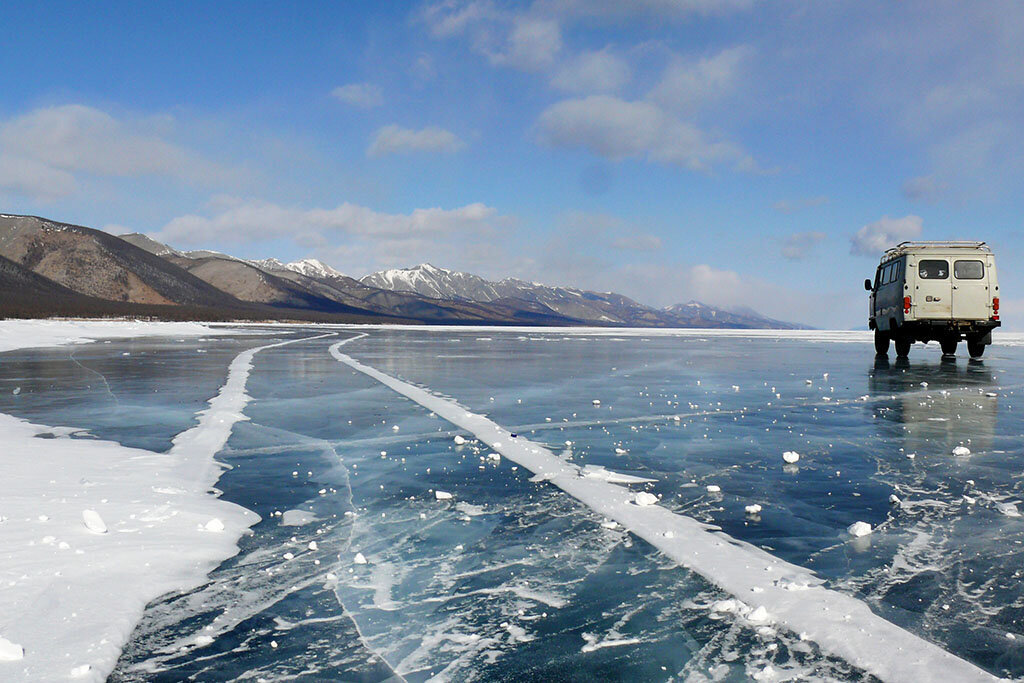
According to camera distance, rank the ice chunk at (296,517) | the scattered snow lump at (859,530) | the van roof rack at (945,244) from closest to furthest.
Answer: the scattered snow lump at (859,530) → the ice chunk at (296,517) → the van roof rack at (945,244)

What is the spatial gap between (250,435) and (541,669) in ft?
23.0

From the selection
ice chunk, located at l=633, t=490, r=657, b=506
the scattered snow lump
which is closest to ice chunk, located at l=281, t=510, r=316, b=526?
ice chunk, located at l=633, t=490, r=657, b=506

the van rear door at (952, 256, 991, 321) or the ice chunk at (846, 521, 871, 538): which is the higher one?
the van rear door at (952, 256, 991, 321)

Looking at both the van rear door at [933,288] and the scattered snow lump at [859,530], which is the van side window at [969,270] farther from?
the scattered snow lump at [859,530]

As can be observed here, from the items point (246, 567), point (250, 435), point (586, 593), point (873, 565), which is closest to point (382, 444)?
point (250, 435)

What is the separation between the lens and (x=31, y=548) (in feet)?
14.8

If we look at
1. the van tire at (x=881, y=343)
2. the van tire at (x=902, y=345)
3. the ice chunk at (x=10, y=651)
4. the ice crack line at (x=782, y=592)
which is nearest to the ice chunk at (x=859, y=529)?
the ice crack line at (x=782, y=592)

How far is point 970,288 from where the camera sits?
20.7 m

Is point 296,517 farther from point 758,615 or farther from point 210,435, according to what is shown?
point 210,435

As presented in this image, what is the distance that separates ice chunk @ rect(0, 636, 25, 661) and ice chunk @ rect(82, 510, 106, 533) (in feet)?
6.08

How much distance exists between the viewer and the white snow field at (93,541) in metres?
3.34

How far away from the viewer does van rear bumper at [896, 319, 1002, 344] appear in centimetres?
2077

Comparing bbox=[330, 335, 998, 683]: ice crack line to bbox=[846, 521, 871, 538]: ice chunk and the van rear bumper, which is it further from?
the van rear bumper

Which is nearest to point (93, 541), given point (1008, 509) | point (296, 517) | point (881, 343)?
point (296, 517)
